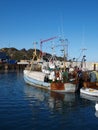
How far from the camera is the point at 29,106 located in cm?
2827

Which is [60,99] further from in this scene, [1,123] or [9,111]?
[1,123]

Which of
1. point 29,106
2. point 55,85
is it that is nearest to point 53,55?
point 55,85

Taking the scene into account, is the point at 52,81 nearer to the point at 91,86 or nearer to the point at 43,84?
the point at 43,84

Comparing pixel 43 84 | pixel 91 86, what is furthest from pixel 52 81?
pixel 91 86

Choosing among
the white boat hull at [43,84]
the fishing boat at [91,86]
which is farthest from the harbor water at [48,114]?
the white boat hull at [43,84]

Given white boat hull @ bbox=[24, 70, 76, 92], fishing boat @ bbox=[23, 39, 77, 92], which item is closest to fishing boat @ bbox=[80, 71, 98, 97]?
fishing boat @ bbox=[23, 39, 77, 92]

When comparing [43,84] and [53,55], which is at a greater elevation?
[53,55]

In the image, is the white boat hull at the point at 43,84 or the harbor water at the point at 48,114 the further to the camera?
the white boat hull at the point at 43,84

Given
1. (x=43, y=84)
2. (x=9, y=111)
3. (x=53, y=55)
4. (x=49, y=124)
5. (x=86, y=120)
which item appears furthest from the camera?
(x=53, y=55)

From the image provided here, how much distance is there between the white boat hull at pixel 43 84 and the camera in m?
38.7

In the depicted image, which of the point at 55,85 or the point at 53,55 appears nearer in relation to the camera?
the point at 55,85

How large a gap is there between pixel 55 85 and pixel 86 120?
1748 centimetres

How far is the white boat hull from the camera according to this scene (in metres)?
38.7

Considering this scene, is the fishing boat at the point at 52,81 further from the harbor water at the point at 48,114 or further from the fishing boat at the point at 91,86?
the harbor water at the point at 48,114
